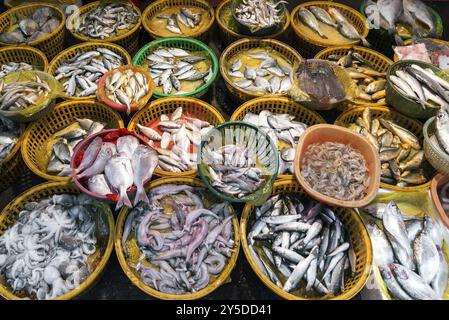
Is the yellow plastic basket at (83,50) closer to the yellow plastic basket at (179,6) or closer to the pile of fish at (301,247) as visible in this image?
the yellow plastic basket at (179,6)

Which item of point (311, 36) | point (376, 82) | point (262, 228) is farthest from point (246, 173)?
point (311, 36)

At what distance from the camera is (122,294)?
305 centimetres

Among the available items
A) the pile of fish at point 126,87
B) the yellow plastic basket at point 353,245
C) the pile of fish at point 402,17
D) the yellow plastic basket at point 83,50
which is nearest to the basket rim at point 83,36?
the yellow plastic basket at point 83,50

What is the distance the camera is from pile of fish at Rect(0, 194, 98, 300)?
Answer: 2.69 meters

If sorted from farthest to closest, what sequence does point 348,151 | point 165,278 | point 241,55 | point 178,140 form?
point 241,55, point 178,140, point 348,151, point 165,278

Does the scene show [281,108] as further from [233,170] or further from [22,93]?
[22,93]

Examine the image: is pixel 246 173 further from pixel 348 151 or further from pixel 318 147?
pixel 348 151

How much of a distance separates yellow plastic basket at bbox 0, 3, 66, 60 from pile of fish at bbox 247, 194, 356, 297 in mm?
3553

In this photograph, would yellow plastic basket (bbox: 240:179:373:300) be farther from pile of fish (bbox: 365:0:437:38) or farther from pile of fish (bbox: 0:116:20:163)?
pile of fish (bbox: 365:0:437:38)

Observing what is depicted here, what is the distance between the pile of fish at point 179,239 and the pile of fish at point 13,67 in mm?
2567

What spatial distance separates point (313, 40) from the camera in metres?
4.41

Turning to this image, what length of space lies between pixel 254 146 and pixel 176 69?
169 cm

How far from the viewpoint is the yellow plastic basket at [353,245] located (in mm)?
2547

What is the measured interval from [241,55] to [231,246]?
2.79m
